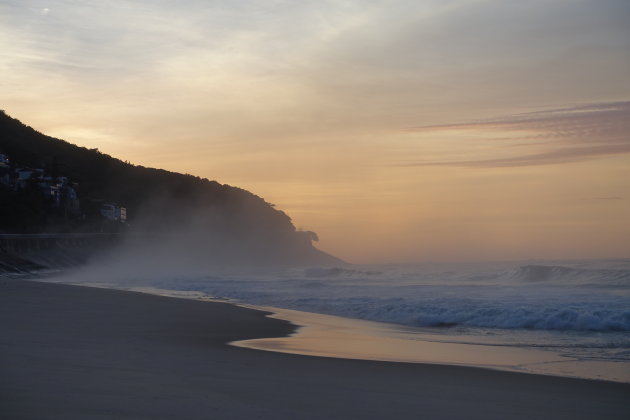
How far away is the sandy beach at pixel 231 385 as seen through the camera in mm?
5695

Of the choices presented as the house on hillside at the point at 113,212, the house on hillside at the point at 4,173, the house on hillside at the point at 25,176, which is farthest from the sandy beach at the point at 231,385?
the house on hillside at the point at 113,212

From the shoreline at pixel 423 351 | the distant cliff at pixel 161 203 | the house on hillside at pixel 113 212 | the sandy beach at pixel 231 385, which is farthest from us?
the distant cliff at pixel 161 203

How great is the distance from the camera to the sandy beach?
18.7ft

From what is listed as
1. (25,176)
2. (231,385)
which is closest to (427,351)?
(231,385)

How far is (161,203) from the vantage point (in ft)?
363

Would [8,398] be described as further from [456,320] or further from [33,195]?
[33,195]

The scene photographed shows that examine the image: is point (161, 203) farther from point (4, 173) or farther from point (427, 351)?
point (427, 351)

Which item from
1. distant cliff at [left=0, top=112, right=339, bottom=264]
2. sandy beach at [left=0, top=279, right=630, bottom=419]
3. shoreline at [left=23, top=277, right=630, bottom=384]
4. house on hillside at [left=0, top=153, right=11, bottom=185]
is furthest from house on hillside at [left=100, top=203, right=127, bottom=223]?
sandy beach at [left=0, top=279, right=630, bottom=419]

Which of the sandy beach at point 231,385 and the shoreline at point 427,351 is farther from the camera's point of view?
the shoreline at point 427,351

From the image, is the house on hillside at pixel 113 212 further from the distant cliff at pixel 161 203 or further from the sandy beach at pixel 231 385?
the sandy beach at pixel 231 385

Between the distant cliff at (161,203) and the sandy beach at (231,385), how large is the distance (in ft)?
214

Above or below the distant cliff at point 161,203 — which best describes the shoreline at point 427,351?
below

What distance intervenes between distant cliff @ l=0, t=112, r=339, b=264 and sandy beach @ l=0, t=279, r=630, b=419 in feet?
214

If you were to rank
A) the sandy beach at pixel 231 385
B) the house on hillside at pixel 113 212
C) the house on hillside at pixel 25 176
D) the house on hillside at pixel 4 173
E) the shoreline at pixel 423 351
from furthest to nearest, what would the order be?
1. the house on hillside at pixel 113 212
2. the house on hillside at pixel 25 176
3. the house on hillside at pixel 4 173
4. the shoreline at pixel 423 351
5. the sandy beach at pixel 231 385
